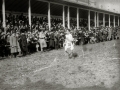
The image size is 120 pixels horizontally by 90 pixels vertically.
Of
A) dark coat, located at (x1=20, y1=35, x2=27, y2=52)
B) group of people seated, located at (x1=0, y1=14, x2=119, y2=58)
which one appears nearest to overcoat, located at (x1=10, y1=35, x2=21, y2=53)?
group of people seated, located at (x1=0, y1=14, x2=119, y2=58)

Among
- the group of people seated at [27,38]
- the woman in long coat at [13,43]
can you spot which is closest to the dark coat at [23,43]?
the group of people seated at [27,38]

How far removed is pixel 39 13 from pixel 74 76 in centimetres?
1632

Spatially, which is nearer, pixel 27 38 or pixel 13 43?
pixel 13 43

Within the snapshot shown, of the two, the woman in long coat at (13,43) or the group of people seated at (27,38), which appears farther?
the group of people seated at (27,38)

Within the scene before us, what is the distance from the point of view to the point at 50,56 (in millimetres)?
13852

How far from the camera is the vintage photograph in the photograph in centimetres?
715

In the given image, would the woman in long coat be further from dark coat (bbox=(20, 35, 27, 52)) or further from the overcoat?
dark coat (bbox=(20, 35, 27, 52))

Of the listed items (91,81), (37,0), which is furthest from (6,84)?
(37,0)

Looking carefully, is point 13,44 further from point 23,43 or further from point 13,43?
point 23,43

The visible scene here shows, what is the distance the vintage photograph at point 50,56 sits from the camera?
715 cm

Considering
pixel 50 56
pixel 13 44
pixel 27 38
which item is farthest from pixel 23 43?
pixel 50 56

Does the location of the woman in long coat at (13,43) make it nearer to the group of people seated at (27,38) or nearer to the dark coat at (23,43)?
the group of people seated at (27,38)

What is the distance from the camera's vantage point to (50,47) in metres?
18.2

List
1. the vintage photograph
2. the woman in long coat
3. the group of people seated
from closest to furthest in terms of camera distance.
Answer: the vintage photograph, the woman in long coat, the group of people seated
